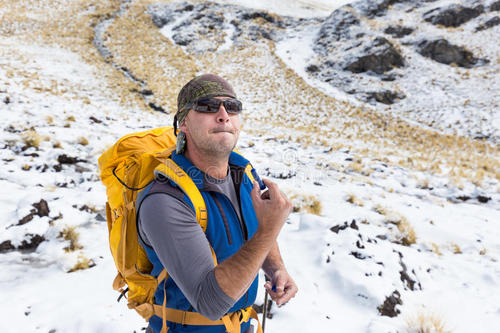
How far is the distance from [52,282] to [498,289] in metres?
6.08

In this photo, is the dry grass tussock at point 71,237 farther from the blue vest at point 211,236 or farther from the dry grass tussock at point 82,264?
the blue vest at point 211,236

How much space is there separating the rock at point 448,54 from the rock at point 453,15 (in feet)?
17.0

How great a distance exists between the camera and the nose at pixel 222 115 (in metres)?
1.56

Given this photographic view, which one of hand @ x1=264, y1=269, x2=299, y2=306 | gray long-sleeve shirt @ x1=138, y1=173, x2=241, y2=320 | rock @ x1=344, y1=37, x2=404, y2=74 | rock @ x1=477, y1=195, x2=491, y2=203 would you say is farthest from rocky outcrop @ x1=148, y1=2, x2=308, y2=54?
gray long-sleeve shirt @ x1=138, y1=173, x2=241, y2=320

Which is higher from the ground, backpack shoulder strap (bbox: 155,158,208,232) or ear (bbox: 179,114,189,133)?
ear (bbox: 179,114,189,133)

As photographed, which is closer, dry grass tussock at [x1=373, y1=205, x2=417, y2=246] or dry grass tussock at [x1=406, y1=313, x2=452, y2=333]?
dry grass tussock at [x1=406, y1=313, x2=452, y2=333]

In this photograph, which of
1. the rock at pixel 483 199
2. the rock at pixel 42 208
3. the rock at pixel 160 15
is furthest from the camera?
the rock at pixel 160 15

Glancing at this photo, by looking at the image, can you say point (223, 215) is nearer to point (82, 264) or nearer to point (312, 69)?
point (82, 264)

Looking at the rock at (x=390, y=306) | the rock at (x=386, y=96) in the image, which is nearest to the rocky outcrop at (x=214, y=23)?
the rock at (x=386, y=96)

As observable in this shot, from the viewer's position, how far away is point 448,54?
2264 centimetres

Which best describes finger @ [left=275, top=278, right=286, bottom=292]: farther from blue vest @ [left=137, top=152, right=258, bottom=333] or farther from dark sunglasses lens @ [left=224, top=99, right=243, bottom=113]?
dark sunglasses lens @ [left=224, top=99, right=243, bottom=113]

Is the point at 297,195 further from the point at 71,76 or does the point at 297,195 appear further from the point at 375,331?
the point at 71,76

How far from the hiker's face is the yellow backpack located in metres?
0.19

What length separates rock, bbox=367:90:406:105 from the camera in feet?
66.2
